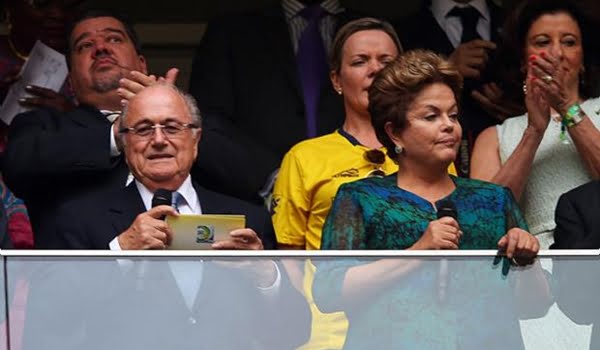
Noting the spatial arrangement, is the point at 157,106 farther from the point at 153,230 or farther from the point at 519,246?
the point at 519,246

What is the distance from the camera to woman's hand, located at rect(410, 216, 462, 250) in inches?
266

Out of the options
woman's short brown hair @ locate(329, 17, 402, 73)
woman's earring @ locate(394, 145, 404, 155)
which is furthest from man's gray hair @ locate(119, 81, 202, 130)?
woman's short brown hair @ locate(329, 17, 402, 73)

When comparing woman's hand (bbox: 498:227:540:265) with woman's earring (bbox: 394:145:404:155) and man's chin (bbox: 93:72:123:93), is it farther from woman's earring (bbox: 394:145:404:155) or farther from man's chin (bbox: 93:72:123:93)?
man's chin (bbox: 93:72:123:93)

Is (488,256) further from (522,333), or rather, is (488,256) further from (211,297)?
(211,297)

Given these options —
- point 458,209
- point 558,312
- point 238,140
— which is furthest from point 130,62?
point 558,312

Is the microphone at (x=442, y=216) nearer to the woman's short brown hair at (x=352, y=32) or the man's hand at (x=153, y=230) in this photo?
the man's hand at (x=153, y=230)

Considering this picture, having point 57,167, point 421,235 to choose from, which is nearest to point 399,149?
point 421,235

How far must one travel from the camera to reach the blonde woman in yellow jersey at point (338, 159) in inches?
308

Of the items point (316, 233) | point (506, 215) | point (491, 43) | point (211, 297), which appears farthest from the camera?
point (491, 43)

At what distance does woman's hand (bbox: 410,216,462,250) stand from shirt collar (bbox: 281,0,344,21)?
226 centimetres

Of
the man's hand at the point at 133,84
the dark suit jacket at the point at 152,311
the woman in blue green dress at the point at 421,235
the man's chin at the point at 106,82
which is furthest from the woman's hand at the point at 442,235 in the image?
the man's chin at the point at 106,82

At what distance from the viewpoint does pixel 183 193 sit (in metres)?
7.34

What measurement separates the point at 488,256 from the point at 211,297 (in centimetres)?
85

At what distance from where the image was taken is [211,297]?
6.70 meters
